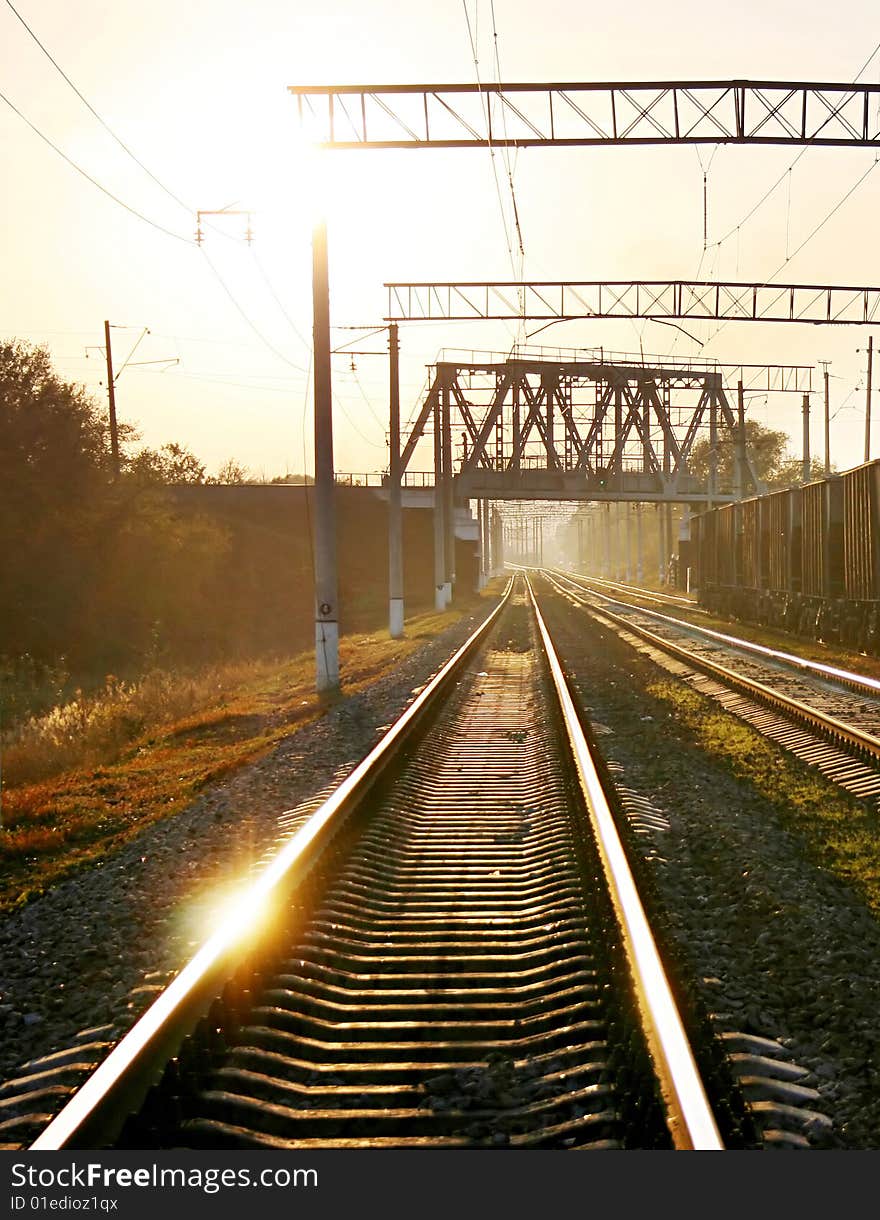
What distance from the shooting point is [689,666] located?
2256 cm

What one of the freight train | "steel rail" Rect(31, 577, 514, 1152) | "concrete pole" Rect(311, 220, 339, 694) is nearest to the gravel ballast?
"steel rail" Rect(31, 577, 514, 1152)

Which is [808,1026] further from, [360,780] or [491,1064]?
[360,780]

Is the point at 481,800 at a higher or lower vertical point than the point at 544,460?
lower

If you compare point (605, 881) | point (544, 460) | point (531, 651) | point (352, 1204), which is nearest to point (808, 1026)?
point (605, 881)

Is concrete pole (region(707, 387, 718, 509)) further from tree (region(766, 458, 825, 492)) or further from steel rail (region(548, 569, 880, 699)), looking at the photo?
tree (region(766, 458, 825, 492))

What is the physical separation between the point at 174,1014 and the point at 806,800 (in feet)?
22.4

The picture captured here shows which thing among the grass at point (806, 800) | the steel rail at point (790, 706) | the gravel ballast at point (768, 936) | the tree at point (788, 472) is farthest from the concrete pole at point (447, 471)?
the tree at point (788, 472)

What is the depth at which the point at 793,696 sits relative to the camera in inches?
675

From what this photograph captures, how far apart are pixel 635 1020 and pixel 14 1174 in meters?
2.18

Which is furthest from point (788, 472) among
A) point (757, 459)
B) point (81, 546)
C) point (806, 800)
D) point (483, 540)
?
point (806, 800)

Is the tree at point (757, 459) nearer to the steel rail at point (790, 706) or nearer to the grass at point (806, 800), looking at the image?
the steel rail at point (790, 706)

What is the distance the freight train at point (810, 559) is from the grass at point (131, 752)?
31.5ft

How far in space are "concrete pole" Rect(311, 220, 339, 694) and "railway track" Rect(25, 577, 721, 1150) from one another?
41.2 ft

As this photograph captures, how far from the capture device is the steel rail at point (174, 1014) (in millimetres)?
3621
